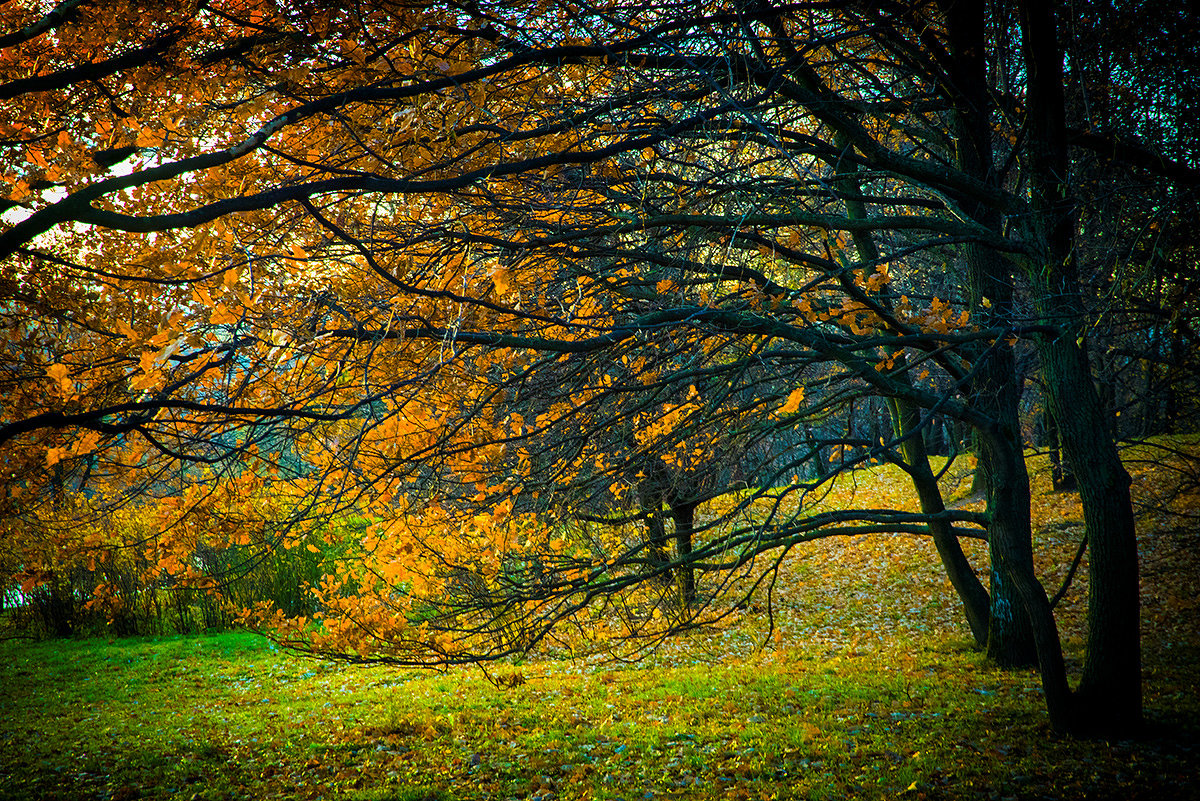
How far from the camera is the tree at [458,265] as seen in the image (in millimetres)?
3037

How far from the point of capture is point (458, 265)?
3729 millimetres

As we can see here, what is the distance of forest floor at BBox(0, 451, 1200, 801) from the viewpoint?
16.4ft

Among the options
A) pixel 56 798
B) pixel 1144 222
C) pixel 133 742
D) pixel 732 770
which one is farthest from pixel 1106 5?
pixel 133 742

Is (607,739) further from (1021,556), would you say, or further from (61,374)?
(61,374)

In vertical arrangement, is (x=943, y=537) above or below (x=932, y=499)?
below

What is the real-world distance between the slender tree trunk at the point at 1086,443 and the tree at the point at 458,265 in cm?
2

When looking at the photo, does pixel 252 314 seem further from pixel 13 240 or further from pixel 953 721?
pixel 953 721

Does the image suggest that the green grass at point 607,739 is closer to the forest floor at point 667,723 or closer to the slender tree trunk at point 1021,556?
the forest floor at point 667,723

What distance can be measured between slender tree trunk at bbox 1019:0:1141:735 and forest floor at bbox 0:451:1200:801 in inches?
16.0

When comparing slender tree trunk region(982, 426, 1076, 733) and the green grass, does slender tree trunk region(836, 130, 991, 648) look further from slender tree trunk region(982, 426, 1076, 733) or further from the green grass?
slender tree trunk region(982, 426, 1076, 733)

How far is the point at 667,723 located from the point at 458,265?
508 centimetres

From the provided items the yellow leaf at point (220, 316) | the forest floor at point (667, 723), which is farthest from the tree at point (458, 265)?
the forest floor at point (667, 723)

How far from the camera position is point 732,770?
5281 mm

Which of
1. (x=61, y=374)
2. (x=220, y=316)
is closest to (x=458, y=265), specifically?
(x=220, y=316)
